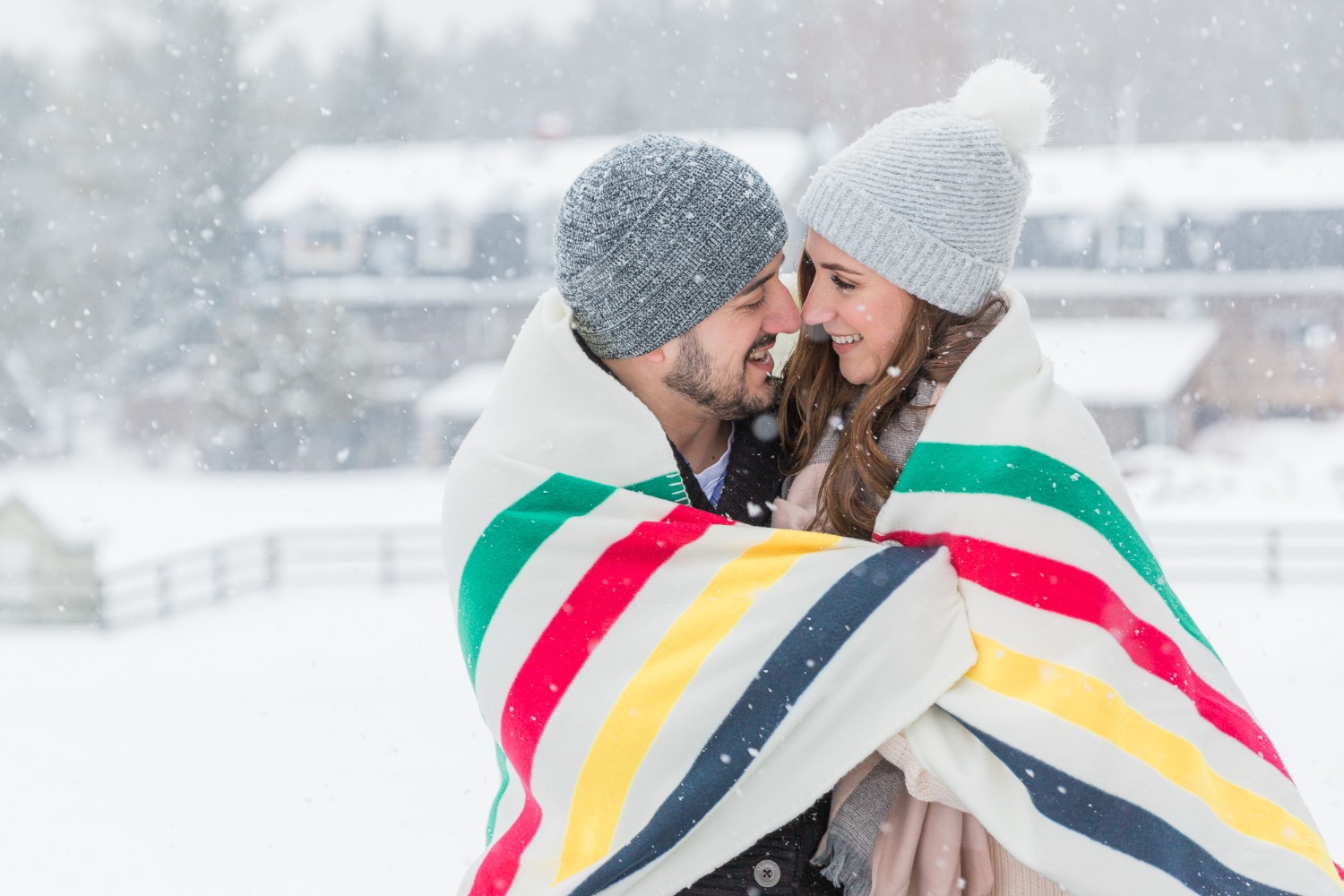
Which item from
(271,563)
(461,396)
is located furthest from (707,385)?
(461,396)

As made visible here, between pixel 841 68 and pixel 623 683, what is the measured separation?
28198mm

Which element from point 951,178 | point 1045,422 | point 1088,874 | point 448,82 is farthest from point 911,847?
point 448,82

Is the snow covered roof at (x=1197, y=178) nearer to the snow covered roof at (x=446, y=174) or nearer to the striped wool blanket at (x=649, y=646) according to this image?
the snow covered roof at (x=446, y=174)

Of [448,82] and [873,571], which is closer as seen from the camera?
[873,571]

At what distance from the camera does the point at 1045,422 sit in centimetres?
173

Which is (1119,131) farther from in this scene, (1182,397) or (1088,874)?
(1088,874)

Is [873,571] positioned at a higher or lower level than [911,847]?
higher

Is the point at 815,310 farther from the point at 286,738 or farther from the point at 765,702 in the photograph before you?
the point at 286,738

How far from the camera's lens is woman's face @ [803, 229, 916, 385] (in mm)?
2029

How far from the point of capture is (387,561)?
1284 centimetres

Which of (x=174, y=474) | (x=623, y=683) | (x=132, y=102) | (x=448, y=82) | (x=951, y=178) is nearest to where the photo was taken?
(x=623, y=683)

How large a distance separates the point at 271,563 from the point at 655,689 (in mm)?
12074

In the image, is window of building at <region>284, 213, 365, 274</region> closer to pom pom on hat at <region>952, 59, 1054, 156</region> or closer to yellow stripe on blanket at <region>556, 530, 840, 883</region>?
pom pom on hat at <region>952, 59, 1054, 156</region>

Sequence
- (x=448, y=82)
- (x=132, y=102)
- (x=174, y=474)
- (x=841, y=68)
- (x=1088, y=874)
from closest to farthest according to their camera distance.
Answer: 1. (x=1088, y=874)
2. (x=174, y=474)
3. (x=841, y=68)
4. (x=132, y=102)
5. (x=448, y=82)
